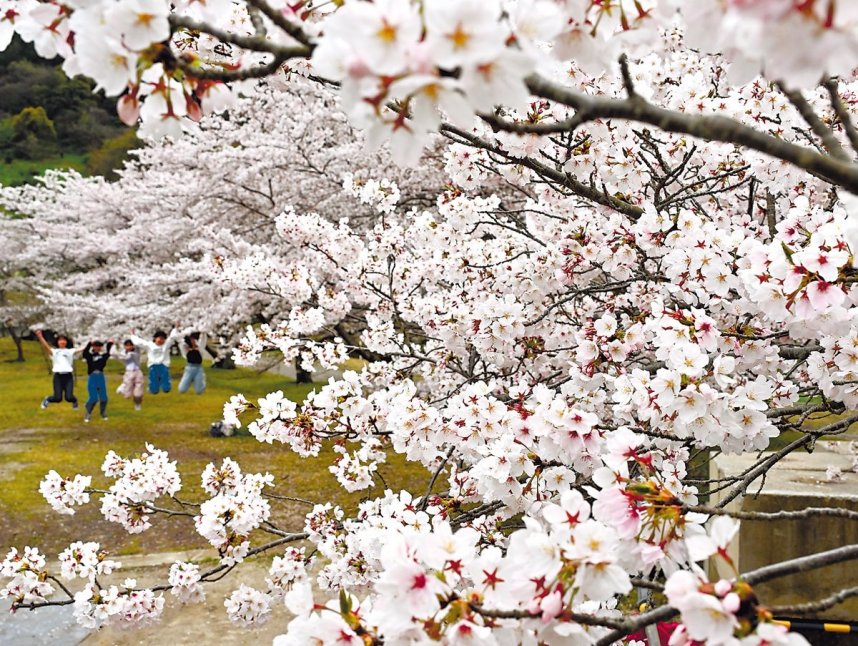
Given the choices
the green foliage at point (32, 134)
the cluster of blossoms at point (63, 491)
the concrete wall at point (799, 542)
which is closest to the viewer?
the cluster of blossoms at point (63, 491)

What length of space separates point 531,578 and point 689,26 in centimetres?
83

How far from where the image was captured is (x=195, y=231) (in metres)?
13.0

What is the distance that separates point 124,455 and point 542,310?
682cm

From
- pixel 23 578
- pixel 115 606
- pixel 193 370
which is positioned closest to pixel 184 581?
pixel 115 606

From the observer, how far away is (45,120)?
43594mm

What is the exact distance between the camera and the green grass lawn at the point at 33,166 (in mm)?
39719

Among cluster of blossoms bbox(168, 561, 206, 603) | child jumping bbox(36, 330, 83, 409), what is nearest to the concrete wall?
cluster of blossoms bbox(168, 561, 206, 603)

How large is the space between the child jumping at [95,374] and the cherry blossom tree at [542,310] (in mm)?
6381

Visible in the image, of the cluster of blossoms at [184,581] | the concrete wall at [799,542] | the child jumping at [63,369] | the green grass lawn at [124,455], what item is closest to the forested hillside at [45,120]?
the green grass lawn at [124,455]

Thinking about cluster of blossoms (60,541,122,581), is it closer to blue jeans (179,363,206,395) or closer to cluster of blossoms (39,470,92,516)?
cluster of blossoms (39,470,92,516)

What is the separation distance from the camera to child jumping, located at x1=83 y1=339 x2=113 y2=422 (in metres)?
11.0

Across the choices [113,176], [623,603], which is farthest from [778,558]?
[113,176]

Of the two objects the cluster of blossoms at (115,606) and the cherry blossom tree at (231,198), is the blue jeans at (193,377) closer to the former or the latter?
Answer: the cherry blossom tree at (231,198)

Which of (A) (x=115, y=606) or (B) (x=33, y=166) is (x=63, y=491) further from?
(B) (x=33, y=166)
